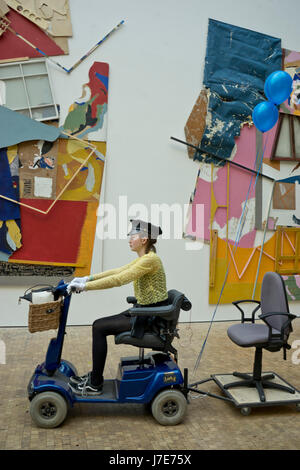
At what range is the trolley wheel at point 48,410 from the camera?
3078mm

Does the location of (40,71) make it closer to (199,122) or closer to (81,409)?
(199,122)

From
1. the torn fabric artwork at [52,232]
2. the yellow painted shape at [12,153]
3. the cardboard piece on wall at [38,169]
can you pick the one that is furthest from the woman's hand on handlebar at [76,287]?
the yellow painted shape at [12,153]

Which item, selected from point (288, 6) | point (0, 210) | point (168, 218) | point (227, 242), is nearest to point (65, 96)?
point (0, 210)

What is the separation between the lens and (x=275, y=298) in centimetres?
387

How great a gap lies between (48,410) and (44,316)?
63 cm

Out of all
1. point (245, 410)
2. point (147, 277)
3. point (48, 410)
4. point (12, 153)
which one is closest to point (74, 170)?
point (12, 153)

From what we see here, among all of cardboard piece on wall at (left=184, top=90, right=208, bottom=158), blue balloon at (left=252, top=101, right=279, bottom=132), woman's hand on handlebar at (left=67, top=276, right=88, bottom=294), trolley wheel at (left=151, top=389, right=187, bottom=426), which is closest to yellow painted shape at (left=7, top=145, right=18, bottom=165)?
cardboard piece on wall at (left=184, top=90, right=208, bottom=158)

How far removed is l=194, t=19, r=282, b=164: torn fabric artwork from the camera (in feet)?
20.5

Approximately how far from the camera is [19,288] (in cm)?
564

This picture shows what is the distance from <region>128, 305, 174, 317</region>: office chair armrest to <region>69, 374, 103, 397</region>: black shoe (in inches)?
24.0

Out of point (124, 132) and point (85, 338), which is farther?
point (124, 132)

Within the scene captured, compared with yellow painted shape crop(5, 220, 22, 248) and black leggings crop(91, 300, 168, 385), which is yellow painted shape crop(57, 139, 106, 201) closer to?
yellow painted shape crop(5, 220, 22, 248)

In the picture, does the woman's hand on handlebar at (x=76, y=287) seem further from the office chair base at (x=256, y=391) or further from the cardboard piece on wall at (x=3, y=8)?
the cardboard piece on wall at (x=3, y=8)

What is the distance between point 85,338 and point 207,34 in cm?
422
